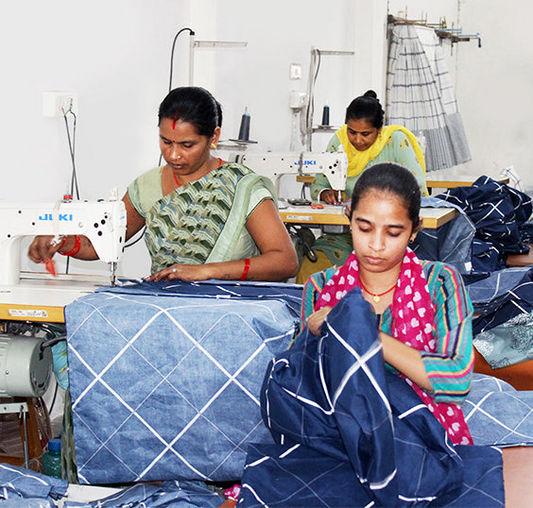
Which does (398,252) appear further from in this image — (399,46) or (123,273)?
(399,46)

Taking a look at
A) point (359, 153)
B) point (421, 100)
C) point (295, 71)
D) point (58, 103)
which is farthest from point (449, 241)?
point (421, 100)

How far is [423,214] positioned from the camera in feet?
11.2

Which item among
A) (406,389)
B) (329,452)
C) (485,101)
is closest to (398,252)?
(406,389)

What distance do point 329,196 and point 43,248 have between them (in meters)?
2.10

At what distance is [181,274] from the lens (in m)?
1.94

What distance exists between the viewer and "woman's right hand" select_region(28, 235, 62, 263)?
2123mm

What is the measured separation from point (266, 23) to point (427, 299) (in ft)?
13.6

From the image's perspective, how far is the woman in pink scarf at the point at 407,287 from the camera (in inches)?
55.5

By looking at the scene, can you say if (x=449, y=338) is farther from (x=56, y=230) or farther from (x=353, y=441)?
(x=56, y=230)

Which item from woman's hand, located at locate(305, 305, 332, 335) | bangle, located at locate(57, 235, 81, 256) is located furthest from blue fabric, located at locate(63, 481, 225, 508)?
bangle, located at locate(57, 235, 81, 256)

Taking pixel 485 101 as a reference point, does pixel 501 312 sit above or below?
below

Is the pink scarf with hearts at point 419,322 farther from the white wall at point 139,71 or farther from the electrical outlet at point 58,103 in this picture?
the electrical outlet at point 58,103

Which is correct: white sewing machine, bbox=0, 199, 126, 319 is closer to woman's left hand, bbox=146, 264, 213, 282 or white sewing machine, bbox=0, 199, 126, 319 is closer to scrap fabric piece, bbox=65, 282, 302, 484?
woman's left hand, bbox=146, 264, 213, 282

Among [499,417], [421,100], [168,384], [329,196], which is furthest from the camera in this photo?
[421,100]
